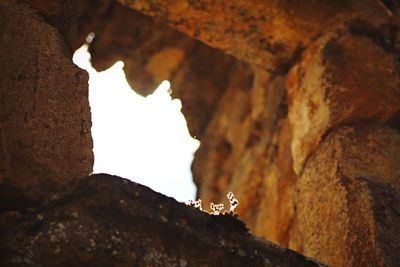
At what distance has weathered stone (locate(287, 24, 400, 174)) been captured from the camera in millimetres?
3258

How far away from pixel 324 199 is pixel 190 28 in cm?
136

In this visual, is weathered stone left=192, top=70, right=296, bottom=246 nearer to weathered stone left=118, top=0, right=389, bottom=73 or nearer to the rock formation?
the rock formation

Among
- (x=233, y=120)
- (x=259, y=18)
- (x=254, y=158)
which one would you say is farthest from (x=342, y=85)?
(x=233, y=120)

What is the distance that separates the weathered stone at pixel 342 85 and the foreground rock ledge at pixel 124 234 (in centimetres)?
142

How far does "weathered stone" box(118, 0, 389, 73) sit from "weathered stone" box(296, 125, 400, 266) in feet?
2.41

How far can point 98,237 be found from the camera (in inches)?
66.1

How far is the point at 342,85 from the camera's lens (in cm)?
329

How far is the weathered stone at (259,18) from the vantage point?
3451mm

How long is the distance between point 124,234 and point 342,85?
6.44 feet

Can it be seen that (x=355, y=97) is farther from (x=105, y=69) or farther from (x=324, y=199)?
(x=105, y=69)

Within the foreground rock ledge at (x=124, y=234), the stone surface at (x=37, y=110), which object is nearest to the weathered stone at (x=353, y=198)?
the foreground rock ledge at (x=124, y=234)

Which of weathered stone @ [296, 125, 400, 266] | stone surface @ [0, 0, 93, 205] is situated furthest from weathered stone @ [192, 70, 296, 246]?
stone surface @ [0, 0, 93, 205]

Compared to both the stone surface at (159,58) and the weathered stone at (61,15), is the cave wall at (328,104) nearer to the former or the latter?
the weathered stone at (61,15)

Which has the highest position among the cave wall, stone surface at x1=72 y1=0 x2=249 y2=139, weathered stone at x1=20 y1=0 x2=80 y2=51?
stone surface at x1=72 y1=0 x2=249 y2=139
